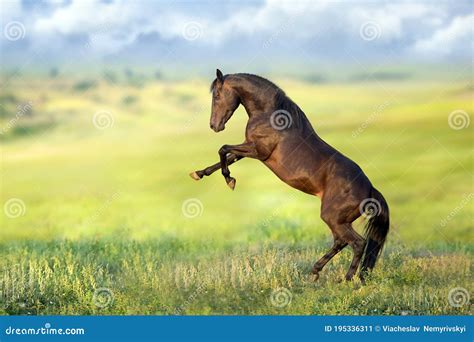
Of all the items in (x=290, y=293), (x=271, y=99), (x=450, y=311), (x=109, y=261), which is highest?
(x=271, y=99)

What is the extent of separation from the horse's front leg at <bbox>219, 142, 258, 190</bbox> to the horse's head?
1.24 ft

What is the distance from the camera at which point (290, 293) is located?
1093 cm

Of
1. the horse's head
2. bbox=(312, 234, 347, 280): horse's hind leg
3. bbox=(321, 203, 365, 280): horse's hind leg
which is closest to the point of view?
bbox=(321, 203, 365, 280): horse's hind leg

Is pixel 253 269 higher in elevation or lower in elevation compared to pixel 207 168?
lower

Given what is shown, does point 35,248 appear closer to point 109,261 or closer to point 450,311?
point 109,261

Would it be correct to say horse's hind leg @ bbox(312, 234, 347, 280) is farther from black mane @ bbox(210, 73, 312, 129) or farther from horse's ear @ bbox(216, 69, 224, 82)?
horse's ear @ bbox(216, 69, 224, 82)

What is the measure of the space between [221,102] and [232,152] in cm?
76

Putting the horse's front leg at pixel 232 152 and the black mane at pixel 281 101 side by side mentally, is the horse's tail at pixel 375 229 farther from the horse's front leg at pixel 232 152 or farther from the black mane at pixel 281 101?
the horse's front leg at pixel 232 152

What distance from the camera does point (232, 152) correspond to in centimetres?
1136

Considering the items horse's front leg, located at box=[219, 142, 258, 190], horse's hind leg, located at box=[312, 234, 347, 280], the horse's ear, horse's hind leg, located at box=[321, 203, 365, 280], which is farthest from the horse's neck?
horse's hind leg, located at box=[312, 234, 347, 280]

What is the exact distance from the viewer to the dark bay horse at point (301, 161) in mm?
11195

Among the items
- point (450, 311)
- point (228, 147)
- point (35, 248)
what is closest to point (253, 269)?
point (228, 147)

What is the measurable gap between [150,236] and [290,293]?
4.13 m

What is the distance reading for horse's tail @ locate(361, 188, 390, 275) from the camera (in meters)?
11.4
